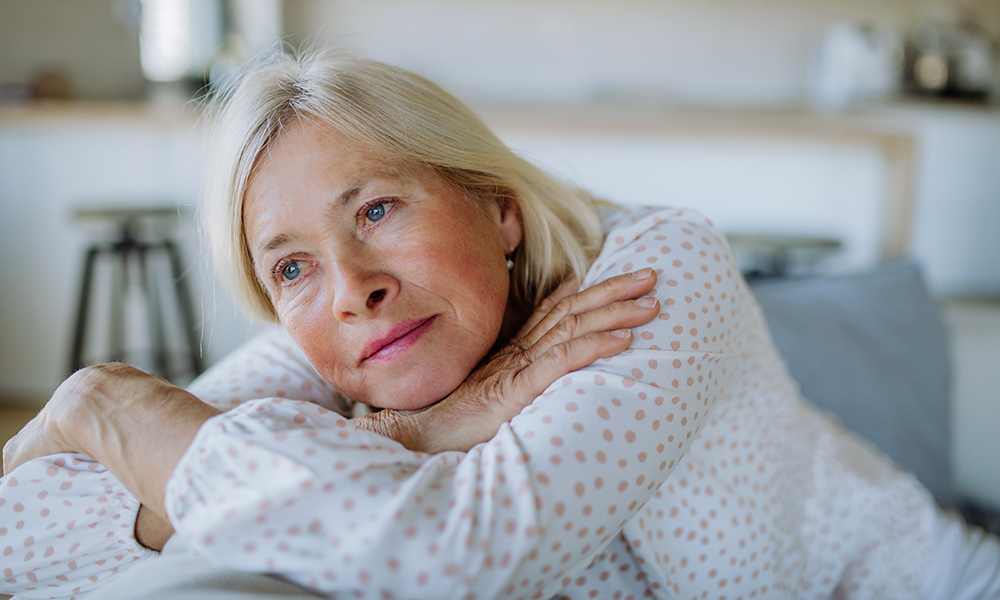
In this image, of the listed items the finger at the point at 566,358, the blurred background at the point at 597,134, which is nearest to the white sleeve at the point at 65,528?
the finger at the point at 566,358

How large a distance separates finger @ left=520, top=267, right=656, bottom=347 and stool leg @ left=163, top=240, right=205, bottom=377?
2617 millimetres

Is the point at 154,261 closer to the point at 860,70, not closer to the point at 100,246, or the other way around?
the point at 100,246

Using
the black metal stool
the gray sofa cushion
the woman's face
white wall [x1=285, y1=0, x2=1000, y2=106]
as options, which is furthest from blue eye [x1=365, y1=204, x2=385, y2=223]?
white wall [x1=285, y1=0, x2=1000, y2=106]

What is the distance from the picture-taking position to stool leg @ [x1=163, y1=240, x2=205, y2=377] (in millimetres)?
3151

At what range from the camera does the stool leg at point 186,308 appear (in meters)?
3.15

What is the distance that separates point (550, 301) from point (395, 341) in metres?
0.23

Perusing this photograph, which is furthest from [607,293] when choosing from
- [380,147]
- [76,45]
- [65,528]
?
[76,45]

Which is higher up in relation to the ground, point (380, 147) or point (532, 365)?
point (380, 147)

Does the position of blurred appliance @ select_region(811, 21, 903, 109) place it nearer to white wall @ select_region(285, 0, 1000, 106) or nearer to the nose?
white wall @ select_region(285, 0, 1000, 106)

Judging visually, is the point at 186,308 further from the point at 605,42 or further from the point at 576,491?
the point at 605,42

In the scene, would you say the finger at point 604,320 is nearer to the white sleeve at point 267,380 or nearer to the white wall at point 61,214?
the white sleeve at point 267,380

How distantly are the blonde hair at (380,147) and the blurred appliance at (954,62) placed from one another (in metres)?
4.09

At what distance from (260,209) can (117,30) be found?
432 centimetres

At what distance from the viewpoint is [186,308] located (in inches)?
126
